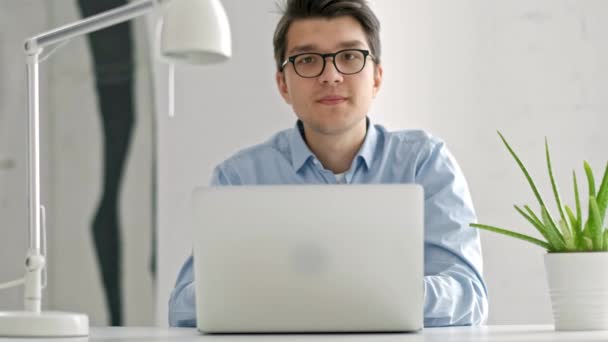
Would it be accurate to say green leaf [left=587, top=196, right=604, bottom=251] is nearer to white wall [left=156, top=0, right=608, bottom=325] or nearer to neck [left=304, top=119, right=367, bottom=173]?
neck [left=304, top=119, right=367, bottom=173]

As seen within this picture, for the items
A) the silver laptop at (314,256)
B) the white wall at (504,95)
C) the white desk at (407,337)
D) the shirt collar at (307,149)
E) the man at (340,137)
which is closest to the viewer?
the white desk at (407,337)

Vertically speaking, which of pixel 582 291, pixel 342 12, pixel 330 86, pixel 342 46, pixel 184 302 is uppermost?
pixel 342 12

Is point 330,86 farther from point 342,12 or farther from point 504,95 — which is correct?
point 504,95

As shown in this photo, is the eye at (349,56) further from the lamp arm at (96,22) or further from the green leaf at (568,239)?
the green leaf at (568,239)

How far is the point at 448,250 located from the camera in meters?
2.07

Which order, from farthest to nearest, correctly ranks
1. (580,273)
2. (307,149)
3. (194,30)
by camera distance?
(307,149) < (194,30) < (580,273)

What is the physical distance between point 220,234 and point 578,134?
79.8 inches

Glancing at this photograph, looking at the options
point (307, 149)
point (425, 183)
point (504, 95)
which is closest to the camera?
point (425, 183)

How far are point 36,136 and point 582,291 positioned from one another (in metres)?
0.98

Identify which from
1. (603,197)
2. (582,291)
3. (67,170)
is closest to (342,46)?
(603,197)

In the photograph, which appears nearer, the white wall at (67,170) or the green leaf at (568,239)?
the green leaf at (568,239)

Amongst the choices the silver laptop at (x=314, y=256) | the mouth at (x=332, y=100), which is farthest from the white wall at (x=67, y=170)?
the silver laptop at (x=314, y=256)

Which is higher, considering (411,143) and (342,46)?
(342,46)

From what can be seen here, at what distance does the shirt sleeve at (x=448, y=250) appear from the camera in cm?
179
